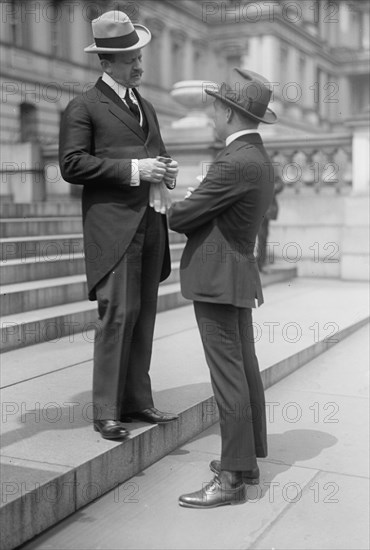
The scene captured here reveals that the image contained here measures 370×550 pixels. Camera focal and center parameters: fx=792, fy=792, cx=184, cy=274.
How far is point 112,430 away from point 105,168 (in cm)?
132

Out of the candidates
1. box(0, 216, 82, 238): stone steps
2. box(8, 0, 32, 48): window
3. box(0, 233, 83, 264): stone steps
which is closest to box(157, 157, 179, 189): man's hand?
box(0, 233, 83, 264): stone steps

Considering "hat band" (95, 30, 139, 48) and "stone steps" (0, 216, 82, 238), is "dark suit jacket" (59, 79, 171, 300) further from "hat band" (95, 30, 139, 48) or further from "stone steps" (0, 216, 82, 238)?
"stone steps" (0, 216, 82, 238)

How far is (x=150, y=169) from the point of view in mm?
3934

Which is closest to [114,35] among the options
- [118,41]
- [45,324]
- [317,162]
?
[118,41]

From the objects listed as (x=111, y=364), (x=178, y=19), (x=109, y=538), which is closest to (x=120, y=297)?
(x=111, y=364)

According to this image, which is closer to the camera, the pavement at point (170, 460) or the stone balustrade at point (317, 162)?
the pavement at point (170, 460)

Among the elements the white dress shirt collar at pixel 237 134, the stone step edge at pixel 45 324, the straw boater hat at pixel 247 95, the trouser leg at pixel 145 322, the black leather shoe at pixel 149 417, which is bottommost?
the black leather shoe at pixel 149 417

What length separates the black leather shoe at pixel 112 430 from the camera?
158 inches

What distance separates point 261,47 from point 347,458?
50.9m

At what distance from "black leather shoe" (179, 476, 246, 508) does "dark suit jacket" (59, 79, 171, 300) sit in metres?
1.15

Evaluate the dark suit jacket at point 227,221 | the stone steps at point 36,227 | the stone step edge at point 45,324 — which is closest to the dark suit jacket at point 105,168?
the dark suit jacket at point 227,221

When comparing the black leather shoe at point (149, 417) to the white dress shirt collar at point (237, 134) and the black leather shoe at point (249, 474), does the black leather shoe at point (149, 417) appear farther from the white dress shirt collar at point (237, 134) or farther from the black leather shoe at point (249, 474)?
the white dress shirt collar at point (237, 134)

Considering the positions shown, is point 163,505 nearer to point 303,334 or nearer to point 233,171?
point 233,171

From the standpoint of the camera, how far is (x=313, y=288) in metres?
11.2
